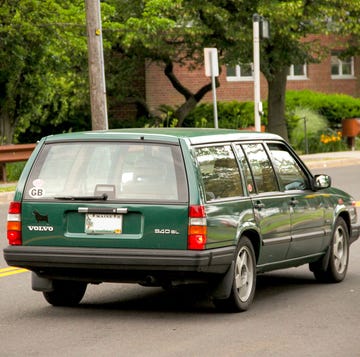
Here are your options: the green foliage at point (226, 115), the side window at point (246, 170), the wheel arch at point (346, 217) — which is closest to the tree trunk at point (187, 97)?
the green foliage at point (226, 115)

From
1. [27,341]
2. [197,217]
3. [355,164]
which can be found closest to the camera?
[27,341]

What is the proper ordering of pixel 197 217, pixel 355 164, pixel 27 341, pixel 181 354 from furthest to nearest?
pixel 355 164 → pixel 197 217 → pixel 27 341 → pixel 181 354

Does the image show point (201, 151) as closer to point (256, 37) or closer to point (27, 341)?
point (27, 341)

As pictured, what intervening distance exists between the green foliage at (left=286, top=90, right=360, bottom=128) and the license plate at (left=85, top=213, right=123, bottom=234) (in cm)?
3203

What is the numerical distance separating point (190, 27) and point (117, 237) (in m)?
25.0

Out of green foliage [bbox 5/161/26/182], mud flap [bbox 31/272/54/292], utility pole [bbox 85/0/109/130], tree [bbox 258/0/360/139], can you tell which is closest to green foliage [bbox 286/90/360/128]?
tree [bbox 258/0/360/139]

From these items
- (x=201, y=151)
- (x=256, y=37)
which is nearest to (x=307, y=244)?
(x=201, y=151)

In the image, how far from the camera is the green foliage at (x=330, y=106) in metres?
41.5

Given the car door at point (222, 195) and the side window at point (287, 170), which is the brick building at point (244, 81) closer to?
the side window at point (287, 170)

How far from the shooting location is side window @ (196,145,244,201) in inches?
369

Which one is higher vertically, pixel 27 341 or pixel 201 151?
pixel 201 151

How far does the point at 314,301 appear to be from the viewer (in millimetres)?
10266

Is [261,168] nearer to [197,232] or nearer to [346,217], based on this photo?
[197,232]

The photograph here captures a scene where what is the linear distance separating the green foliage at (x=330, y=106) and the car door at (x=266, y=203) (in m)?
30.7
